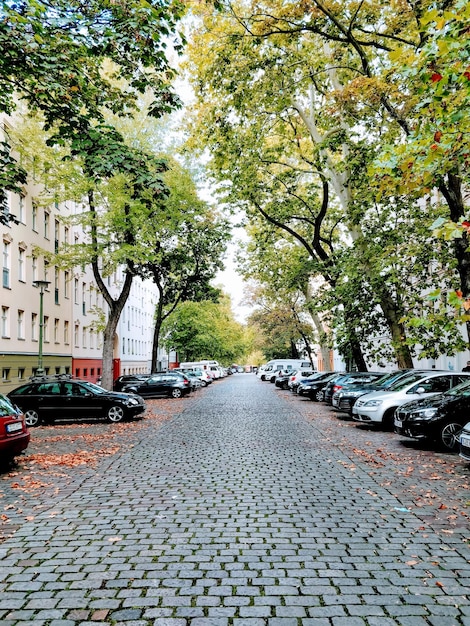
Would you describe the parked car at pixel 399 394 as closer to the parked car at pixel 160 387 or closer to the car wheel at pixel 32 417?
the car wheel at pixel 32 417

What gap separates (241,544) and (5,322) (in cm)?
2643

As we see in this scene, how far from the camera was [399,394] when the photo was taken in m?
15.4

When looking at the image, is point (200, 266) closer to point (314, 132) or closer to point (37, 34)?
point (314, 132)

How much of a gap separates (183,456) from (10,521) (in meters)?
4.75

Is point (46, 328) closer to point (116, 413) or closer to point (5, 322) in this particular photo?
point (5, 322)

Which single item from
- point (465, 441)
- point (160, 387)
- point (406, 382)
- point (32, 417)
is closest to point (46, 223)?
point (160, 387)

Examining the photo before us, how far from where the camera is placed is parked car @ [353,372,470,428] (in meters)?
14.8

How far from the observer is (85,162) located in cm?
1038

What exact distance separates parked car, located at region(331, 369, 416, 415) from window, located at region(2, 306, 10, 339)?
1734cm

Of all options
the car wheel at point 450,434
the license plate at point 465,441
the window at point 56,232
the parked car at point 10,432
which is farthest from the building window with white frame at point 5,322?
the license plate at point 465,441

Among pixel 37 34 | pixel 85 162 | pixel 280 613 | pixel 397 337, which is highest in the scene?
pixel 37 34

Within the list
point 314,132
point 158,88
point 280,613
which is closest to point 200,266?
point 314,132

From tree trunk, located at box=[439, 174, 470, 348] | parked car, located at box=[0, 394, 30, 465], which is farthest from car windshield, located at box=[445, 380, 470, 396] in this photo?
parked car, located at box=[0, 394, 30, 465]

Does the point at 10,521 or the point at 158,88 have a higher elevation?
the point at 158,88
